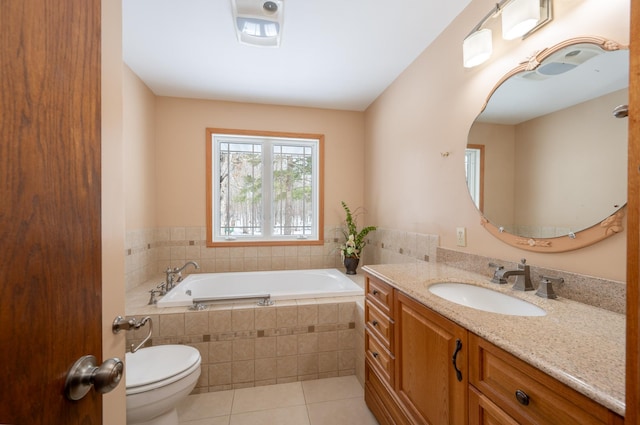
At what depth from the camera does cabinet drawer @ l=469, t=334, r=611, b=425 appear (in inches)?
23.8

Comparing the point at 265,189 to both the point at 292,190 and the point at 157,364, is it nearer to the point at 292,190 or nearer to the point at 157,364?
the point at 292,190

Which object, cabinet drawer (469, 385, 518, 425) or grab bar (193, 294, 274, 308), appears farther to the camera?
grab bar (193, 294, 274, 308)

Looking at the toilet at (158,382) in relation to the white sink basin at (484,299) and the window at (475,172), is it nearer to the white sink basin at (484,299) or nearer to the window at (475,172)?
the white sink basin at (484,299)

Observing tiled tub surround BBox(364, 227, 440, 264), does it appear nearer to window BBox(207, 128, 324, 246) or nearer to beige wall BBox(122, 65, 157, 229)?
window BBox(207, 128, 324, 246)

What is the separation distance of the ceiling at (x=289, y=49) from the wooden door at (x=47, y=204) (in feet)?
4.98

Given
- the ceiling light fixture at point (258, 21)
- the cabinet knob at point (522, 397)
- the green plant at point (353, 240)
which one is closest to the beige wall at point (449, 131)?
the green plant at point (353, 240)

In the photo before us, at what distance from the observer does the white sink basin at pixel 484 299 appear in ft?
3.73

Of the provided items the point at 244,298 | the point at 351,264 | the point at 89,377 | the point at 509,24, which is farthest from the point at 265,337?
the point at 509,24

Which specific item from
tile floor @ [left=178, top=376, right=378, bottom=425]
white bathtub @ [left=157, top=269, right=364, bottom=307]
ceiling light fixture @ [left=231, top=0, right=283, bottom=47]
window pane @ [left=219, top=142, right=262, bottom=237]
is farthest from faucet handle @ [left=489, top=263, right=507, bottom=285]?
window pane @ [left=219, top=142, right=262, bottom=237]

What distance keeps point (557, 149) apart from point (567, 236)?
0.37 metres

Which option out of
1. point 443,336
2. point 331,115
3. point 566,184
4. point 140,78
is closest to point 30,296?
point 443,336

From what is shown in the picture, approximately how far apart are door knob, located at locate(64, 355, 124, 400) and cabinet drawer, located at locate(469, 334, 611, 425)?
96 cm

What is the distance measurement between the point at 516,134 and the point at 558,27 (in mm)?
444

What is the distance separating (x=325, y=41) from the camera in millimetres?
2041
